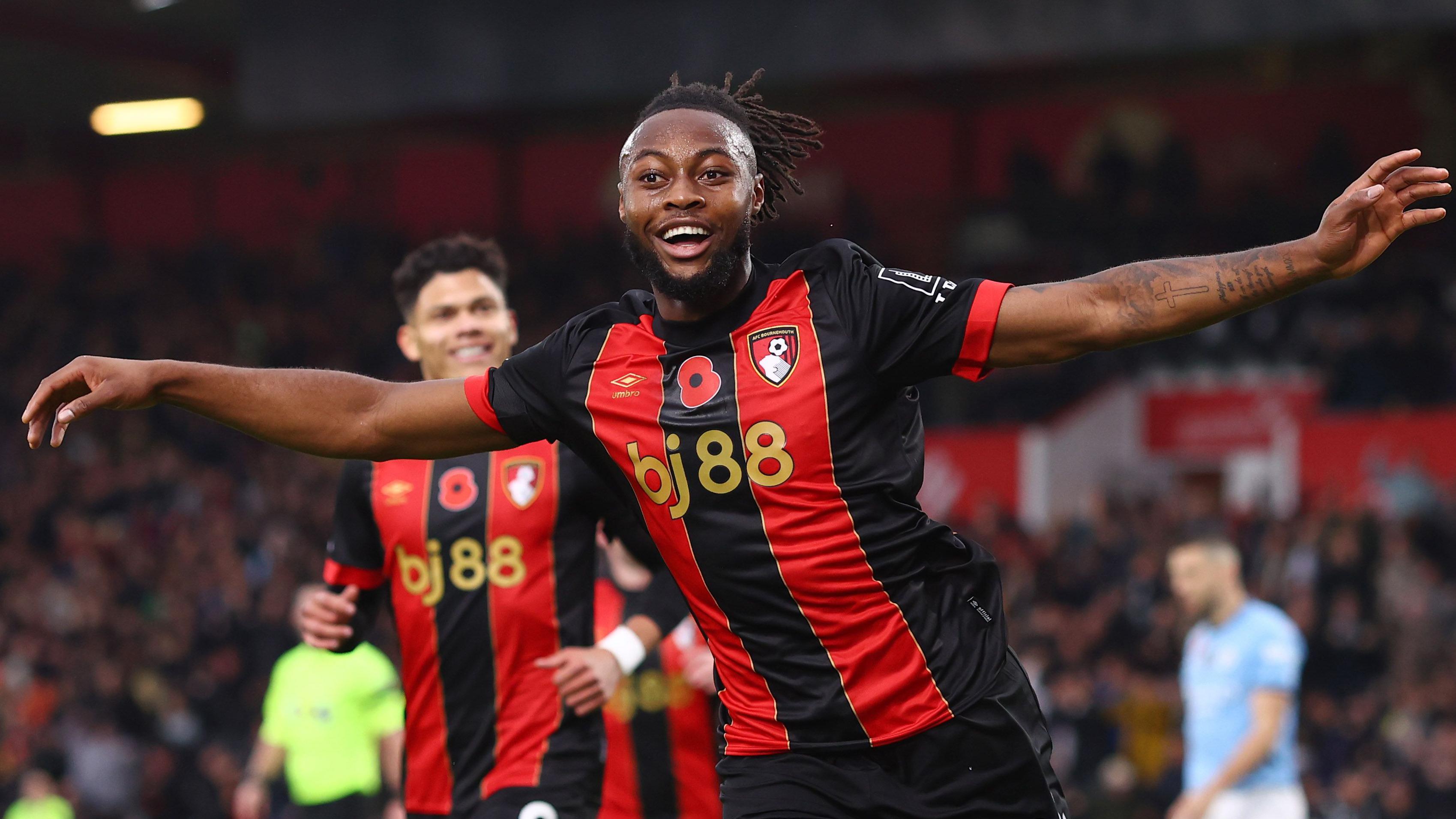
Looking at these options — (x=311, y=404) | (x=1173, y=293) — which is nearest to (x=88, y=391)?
(x=311, y=404)

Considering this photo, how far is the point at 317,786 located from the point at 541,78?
926 centimetres

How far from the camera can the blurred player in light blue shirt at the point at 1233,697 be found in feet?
23.5

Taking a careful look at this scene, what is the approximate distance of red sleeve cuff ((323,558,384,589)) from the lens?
4680 mm

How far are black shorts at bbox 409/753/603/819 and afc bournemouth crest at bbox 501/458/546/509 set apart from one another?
70cm

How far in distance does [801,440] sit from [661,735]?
9.61 feet

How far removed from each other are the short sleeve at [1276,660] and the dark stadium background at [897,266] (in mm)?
989

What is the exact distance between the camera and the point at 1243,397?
1677 centimetres

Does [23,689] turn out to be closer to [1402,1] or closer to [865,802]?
[1402,1]

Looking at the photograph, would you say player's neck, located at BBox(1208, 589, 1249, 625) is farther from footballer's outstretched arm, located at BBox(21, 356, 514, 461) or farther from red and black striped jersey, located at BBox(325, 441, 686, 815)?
footballer's outstretched arm, located at BBox(21, 356, 514, 461)

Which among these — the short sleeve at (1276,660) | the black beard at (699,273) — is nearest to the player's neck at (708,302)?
the black beard at (699,273)

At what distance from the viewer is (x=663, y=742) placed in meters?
5.94

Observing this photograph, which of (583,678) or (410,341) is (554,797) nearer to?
(583,678)

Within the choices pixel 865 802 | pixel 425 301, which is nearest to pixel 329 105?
pixel 425 301

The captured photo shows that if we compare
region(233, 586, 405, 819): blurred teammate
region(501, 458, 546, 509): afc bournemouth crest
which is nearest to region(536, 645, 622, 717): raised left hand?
region(501, 458, 546, 509): afc bournemouth crest
